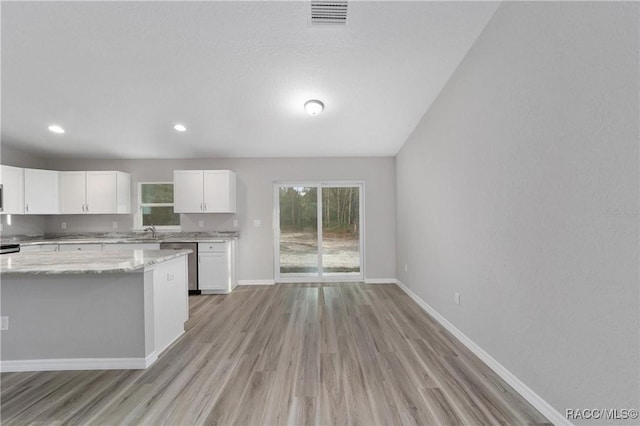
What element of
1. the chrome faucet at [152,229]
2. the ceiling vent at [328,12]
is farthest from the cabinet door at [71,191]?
the ceiling vent at [328,12]

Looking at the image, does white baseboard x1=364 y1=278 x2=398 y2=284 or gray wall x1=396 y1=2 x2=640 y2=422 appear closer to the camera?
gray wall x1=396 y1=2 x2=640 y2=422

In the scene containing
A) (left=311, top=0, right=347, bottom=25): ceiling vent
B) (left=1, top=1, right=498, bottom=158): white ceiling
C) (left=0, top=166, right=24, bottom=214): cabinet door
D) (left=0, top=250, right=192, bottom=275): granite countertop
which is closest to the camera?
(left=0, top=250, right=192, bottom=275): granite countertop

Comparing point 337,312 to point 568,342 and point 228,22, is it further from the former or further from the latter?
point 228,22

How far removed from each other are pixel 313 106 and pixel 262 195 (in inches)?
86.3

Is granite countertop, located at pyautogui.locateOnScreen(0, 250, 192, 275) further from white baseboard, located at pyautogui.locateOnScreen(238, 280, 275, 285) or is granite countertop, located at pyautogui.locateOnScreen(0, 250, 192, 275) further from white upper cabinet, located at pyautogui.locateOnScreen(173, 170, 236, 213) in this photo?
white baseboard, located at pyautogui.locateOnScreen(238, 280, 275, 285)

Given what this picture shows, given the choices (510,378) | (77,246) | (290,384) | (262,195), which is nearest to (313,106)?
(262,195)

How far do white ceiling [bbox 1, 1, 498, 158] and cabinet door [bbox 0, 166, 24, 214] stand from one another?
21.6 inches

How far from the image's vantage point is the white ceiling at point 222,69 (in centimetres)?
220

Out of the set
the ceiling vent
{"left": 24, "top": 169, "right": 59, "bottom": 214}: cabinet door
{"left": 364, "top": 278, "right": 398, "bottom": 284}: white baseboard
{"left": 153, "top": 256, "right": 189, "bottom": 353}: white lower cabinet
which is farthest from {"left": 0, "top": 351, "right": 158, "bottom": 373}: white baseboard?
{"left": 364, "top": 278, "right": 398, "bottom": 284}: white baseboard

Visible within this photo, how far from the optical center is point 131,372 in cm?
214

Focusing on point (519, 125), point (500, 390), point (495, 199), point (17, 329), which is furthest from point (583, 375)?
point (17, 329)

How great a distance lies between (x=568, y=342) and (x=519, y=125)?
141cm

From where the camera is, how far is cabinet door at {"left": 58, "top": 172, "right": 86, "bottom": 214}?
462cm

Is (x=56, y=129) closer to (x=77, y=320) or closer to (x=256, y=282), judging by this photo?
(x=77, y=320)
